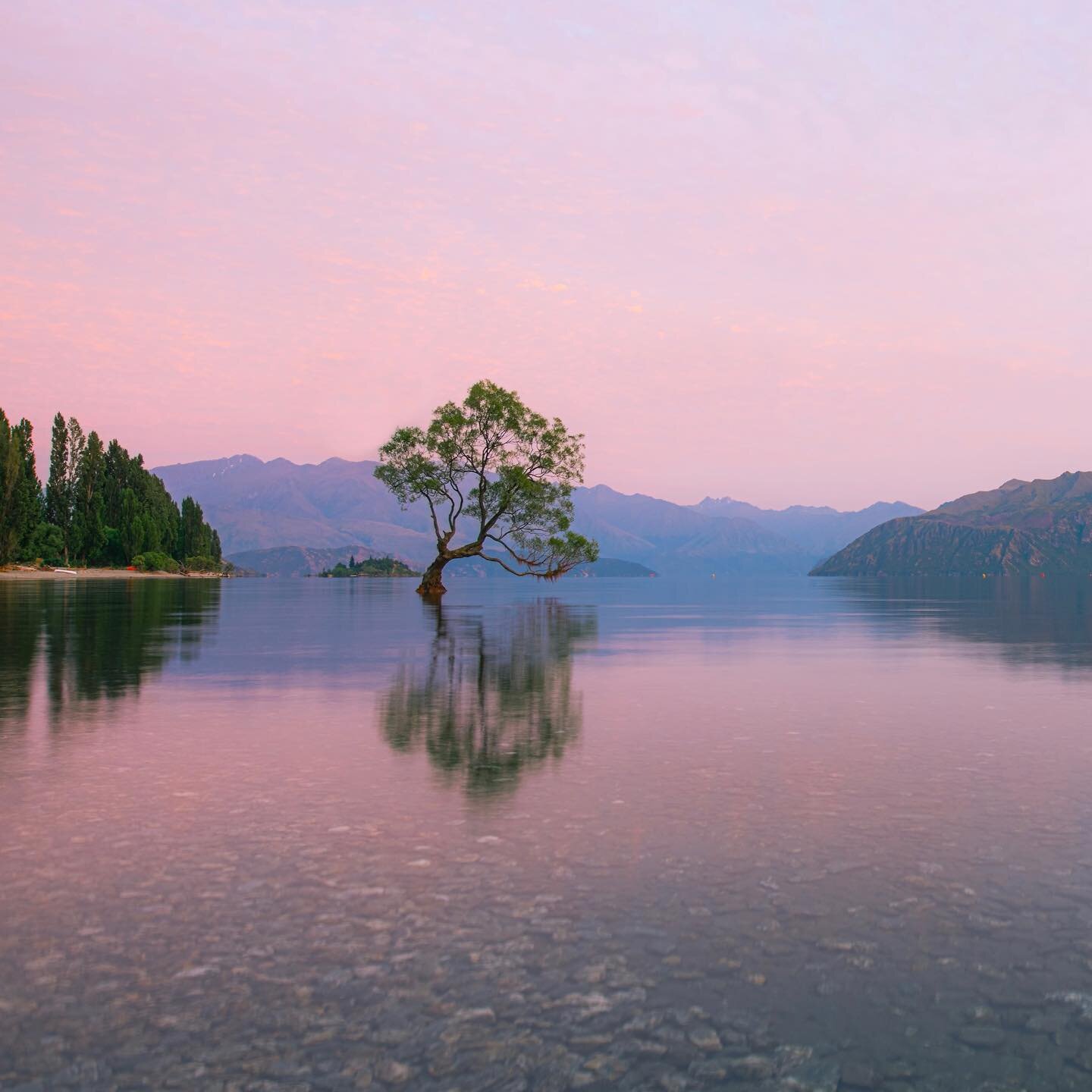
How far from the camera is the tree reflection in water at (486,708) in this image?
16.8m

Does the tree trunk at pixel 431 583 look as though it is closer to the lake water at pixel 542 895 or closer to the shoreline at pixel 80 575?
the shoreline at pixel 80 575

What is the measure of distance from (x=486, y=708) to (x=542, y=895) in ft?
44.4

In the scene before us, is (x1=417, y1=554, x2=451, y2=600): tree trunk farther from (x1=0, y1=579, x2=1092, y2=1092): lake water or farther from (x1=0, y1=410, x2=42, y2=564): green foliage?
(x1=0, y1=579, x2=1092, y2=1092): lake water

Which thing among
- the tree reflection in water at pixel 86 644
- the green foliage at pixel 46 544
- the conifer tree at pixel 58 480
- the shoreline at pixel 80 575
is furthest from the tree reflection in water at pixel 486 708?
the conifer tree at pixel 58 480

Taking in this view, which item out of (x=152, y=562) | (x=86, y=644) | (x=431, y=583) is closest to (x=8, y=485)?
(x=152, y=562)

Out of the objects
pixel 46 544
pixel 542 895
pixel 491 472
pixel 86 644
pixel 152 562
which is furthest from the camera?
pixel 152 562

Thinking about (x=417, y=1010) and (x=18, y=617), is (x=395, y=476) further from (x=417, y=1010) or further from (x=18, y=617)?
(x=417, y=1010)

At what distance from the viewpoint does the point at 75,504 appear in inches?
6540

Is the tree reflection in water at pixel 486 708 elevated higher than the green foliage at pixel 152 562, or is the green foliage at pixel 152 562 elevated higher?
the green foliage at pixel 152 562

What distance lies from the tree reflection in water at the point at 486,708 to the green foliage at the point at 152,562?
150396 mm

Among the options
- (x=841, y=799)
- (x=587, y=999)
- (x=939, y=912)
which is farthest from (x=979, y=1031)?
(x=841, y=799)

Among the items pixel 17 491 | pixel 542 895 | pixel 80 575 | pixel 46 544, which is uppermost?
pixel 17 491

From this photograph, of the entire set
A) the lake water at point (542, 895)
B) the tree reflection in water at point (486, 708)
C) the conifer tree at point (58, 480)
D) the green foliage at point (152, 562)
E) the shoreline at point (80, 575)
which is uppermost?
the conifer tree at point (58, 480)

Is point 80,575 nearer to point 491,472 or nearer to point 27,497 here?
point 27,497
